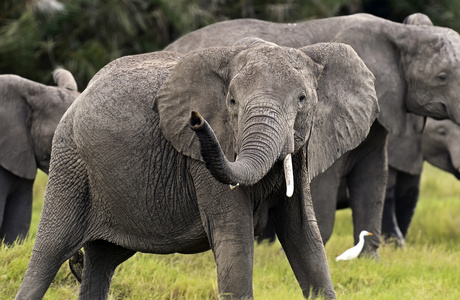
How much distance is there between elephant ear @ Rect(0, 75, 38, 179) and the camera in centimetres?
828

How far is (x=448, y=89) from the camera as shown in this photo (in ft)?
26.1

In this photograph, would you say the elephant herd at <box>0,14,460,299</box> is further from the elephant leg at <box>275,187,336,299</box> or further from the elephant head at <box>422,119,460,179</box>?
the elephant head at <box>422,119,460,179</box>

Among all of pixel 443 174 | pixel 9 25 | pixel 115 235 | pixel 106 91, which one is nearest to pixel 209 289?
pixel 115 235

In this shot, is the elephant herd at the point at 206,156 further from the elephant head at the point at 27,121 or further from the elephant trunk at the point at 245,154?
the elephant head at the point at 27,121

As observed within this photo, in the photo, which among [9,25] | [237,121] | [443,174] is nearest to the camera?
[237,121]

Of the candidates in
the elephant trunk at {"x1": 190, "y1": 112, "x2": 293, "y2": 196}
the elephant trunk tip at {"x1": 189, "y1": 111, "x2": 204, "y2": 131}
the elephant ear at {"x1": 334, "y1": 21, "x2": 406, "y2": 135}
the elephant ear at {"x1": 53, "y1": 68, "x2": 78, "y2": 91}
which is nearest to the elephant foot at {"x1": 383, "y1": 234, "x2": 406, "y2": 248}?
the elephant ear at {"x1": 334, "y1": 21, "x2": 406, "y2": 135}

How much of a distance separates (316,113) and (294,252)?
74 centimetres

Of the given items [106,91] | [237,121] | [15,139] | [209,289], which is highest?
[237,121]

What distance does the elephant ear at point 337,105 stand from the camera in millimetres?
5082

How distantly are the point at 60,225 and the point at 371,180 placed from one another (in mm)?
3333

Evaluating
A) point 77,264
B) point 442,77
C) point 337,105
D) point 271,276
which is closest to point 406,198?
point 442,77

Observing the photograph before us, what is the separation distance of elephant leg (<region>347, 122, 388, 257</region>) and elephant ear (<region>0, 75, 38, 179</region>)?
8.99 feet

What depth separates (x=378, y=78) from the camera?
26.4 ft

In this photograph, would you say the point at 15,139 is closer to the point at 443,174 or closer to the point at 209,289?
the point at 209,289
